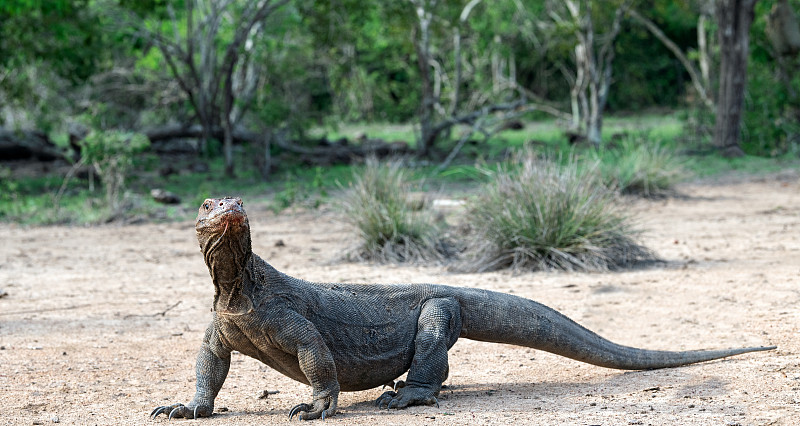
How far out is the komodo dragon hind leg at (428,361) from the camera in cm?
412

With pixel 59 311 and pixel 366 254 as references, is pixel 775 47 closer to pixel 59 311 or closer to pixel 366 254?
pixel 366 254

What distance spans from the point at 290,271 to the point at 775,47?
13.2 m

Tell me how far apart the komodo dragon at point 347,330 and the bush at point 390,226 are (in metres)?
3.75

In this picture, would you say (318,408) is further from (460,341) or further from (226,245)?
(460,341)

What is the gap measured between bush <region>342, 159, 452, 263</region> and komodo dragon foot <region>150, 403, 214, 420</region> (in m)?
4.39

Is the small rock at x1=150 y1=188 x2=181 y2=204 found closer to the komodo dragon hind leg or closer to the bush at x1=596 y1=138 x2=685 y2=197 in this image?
the bush at x1=596 y1=138 x2=685 y2=197

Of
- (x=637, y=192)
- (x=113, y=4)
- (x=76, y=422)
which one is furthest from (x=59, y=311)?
(x=113, y=4)

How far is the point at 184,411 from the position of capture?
3.93 metres

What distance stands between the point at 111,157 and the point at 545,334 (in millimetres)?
9052

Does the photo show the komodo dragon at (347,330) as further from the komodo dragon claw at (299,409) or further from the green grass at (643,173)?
the green grass at (643,173)

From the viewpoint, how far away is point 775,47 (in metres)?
17.4

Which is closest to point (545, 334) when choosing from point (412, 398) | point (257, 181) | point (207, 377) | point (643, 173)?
point (412, 398)

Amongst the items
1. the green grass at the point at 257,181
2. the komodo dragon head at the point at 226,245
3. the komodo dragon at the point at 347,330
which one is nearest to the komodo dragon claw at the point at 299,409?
the komodo dragon at the point at 347,330

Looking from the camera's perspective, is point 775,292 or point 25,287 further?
point 25,287
